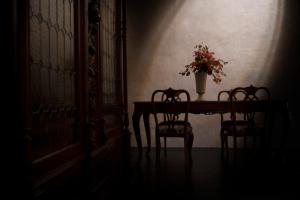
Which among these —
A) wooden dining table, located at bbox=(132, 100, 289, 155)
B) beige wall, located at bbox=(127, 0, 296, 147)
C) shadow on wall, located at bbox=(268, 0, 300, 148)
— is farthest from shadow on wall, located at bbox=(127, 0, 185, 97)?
shadow on wall, located at bbox=(268, 0, 300, 148)

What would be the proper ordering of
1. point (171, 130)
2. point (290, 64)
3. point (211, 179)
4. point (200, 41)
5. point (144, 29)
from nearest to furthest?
point (211, 179)
point (171, 130)
point (290, 64)
point (200, 41)
point (144, 29)

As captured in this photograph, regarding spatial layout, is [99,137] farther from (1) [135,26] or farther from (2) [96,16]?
(1) [135,26]

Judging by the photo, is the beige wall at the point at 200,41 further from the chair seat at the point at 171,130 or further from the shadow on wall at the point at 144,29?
the chair seat at the point at 171,130

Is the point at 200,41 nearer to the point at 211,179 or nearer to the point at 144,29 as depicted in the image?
the point at 144,29

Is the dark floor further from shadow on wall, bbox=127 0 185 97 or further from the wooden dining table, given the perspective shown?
shadow on wall, bbox=127 0 185 97

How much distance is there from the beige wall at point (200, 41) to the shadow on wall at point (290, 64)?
8 centimetres

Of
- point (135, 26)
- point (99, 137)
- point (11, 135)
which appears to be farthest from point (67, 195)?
point (135, 26)

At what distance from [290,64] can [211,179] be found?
2.92m

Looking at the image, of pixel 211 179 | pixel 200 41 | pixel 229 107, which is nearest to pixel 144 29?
pixel 200 41

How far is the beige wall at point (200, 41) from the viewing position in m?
5.35

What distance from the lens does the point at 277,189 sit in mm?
2648

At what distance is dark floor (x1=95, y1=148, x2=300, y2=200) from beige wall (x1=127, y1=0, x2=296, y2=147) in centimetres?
142

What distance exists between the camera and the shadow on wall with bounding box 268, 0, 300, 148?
5242mm

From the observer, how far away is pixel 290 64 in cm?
528
